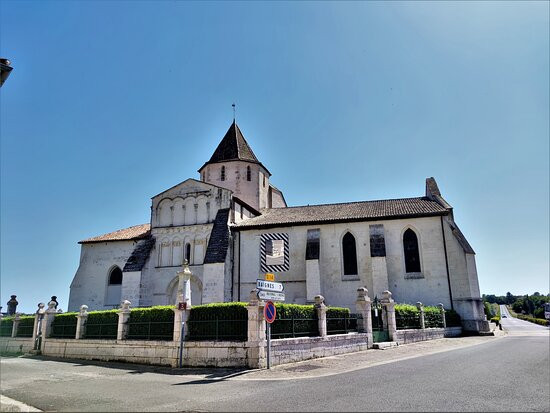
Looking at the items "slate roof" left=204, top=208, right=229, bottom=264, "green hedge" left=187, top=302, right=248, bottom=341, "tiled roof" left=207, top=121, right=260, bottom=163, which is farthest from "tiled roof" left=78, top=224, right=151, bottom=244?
"green hedge" left=187, top=302, right=248, bottom=341

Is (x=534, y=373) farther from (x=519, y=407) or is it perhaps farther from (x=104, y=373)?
(x=104, y=373)

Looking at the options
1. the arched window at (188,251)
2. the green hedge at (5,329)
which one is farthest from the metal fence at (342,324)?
the arched window at (188,251)

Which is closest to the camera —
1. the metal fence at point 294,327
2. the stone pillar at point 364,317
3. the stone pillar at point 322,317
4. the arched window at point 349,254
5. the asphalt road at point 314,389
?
the asphalt road at point 314,389

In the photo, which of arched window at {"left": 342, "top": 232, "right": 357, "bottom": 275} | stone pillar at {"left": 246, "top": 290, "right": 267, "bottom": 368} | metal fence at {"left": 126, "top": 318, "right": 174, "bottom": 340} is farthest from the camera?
arched window at {"left": 342, "top": 232, "right": 357, "bottom": 275}

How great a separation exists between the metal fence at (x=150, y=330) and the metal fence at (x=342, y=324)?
6.44 m

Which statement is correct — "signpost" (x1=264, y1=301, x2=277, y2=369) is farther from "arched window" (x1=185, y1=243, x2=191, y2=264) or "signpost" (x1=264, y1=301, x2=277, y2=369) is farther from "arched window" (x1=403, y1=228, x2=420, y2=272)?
"arched window" (x1=185, y1=243, x2=191, y2=264)

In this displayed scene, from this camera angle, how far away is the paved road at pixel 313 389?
7.67 m

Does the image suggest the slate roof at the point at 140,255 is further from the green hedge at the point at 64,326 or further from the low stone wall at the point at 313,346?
the low stone wall at the point at 313,346

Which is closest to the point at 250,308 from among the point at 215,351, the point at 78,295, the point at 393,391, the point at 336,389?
the point at 215,351

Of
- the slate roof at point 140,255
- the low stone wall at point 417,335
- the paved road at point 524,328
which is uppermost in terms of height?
the slate roof at point 140,255

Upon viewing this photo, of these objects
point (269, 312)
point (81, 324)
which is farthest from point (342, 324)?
point (81, 324)

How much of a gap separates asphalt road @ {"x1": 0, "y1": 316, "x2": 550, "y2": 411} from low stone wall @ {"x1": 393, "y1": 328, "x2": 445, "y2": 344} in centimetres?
683

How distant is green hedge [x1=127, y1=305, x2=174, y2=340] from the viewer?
15.4 meters

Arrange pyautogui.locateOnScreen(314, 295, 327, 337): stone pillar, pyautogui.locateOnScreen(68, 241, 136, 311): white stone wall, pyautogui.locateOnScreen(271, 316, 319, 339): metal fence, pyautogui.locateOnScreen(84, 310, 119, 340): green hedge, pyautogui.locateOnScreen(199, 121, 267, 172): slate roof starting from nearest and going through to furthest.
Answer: pyautogui.locateOnScreen(271, 316, 319, 339): metal fence → pyautogui.locateOnScreen(314, 295, 327, 337): stone pillar → pyautogui.locateOnScreen(84, 310, 119, 340): green hedge → pyautogui.locateOnScreen(68, 241, 136, 311): white stone wall → pyautogui.locateOnScreen(199, 121, 267, 172): slate roof
